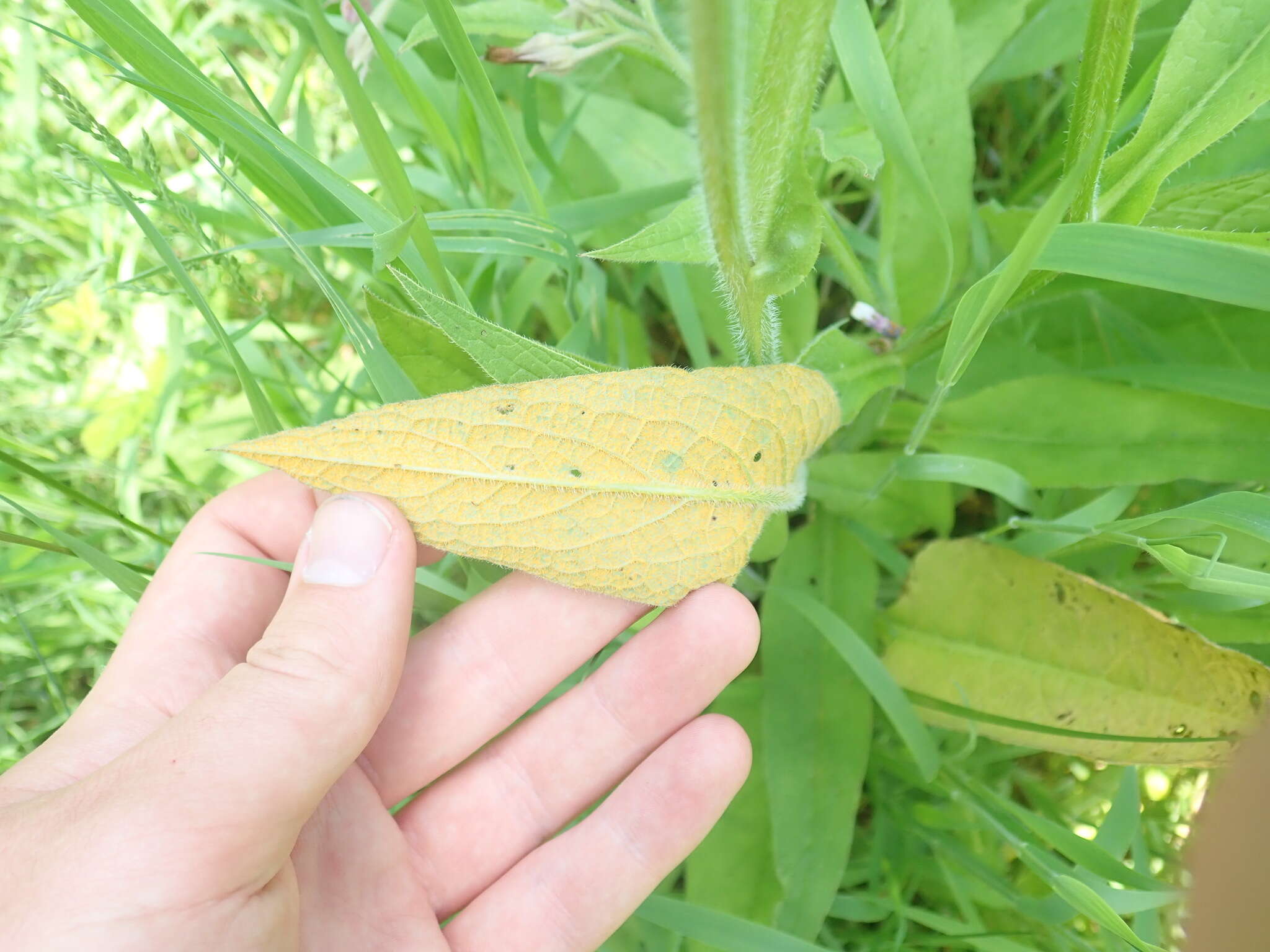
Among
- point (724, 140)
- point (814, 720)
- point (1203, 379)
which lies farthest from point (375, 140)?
point (1203, 379)

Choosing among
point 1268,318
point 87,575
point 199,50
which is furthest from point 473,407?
point 199,50

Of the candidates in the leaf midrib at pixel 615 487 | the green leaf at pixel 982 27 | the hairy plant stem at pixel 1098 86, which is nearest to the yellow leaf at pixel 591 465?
the leaf midrib at pixel 615 487

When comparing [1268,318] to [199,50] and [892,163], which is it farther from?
[199,50]

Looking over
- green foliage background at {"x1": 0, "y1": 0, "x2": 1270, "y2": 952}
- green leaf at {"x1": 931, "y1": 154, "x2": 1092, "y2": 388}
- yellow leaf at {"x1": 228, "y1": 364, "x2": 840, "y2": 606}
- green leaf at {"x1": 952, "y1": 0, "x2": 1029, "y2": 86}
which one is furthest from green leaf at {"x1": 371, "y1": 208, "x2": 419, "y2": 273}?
green leaf at {"x1": 952, "y1": 0, "x2": 1029, "y2": 86}

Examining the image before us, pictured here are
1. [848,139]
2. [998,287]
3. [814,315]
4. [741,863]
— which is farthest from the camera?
[814,315]

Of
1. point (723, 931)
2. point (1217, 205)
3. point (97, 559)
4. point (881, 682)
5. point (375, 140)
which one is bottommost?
point (723, 931)

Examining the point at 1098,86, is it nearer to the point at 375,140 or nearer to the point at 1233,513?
the point at 1233,513

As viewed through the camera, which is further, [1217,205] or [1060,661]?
[1060,661]
